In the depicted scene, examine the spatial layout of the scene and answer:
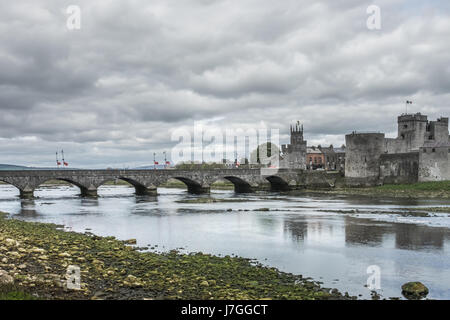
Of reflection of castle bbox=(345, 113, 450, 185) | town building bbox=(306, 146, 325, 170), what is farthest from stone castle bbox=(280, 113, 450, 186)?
town building bbox=(306, 146, 325, 170)

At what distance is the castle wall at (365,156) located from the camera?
62469mm

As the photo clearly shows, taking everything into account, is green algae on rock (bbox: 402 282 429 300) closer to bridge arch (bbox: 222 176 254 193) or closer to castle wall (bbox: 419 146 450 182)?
castle wall (bbox: 419 146 450 182)

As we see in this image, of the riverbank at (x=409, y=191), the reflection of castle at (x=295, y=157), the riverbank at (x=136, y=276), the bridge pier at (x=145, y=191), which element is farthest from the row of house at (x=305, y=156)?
the riverbank at (x=136, y=276)

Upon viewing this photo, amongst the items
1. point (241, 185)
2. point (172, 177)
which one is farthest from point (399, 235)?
point (241, 185)

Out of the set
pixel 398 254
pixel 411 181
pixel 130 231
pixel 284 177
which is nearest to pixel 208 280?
pixel 398 254

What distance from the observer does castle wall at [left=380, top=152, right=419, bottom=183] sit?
190 ft

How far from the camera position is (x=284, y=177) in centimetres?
7275

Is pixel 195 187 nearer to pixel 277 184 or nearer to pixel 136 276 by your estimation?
pixel 277 184

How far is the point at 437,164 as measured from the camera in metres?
55.0

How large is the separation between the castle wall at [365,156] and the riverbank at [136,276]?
51.2m

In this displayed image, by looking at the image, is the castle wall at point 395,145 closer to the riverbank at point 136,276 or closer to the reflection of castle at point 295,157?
the reflection of castle at point 295,157

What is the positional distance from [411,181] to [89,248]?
52.3 metres

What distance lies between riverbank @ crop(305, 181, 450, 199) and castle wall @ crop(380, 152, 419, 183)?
6.10ft
